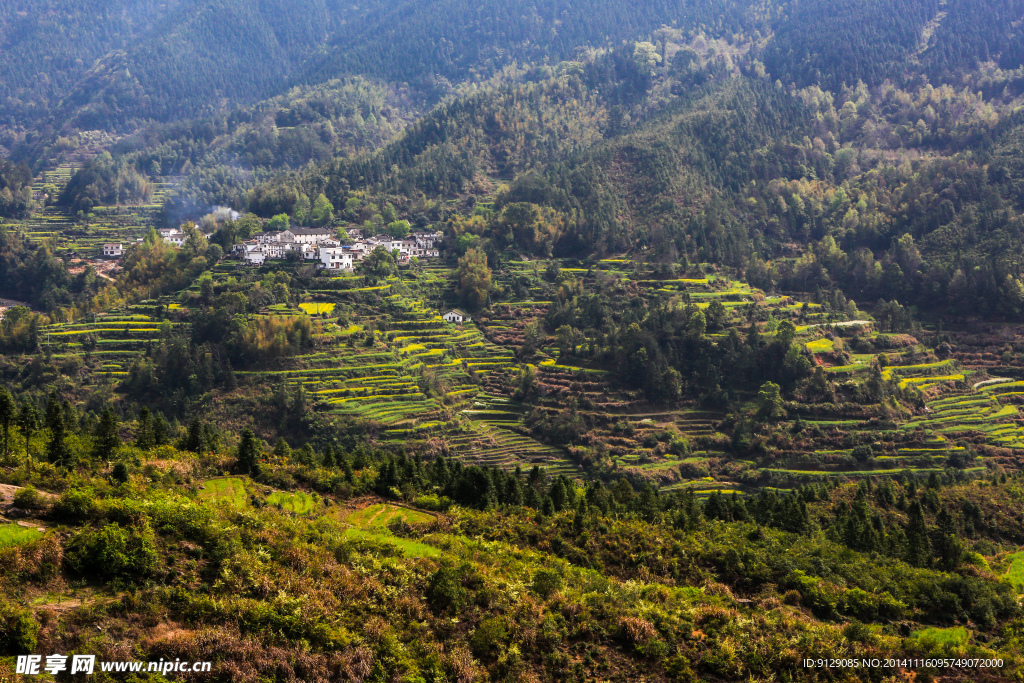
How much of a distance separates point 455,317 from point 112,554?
188 feet

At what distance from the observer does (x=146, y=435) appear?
30.6m

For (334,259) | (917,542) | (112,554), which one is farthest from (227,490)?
(334,259)

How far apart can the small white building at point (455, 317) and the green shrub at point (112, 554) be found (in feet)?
182

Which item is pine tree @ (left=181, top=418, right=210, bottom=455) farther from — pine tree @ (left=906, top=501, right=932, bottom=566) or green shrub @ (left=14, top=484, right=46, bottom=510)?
pine tree @ (left=906, top=501, right=932, bottom=566)

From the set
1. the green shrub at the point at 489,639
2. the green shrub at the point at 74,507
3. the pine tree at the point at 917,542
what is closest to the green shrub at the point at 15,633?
the green shrub at the point at 74,507

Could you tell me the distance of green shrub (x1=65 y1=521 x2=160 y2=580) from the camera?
1554 centimetres

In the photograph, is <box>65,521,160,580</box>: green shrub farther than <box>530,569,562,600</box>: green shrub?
No

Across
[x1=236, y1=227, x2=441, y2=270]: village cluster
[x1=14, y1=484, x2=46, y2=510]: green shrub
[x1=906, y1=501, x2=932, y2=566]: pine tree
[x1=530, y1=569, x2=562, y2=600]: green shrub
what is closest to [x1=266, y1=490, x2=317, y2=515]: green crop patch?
[x1=14, y1=484, x2=46, y2=510]: green shrub

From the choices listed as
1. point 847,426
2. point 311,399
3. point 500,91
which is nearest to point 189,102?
point 500,91

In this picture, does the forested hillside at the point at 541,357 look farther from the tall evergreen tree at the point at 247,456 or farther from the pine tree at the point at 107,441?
the pine tree at the point at 107,441

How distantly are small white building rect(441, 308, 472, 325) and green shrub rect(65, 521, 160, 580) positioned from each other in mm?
55360

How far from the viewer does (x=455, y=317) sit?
72.4 meters

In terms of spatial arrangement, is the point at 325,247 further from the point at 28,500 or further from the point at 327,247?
the point at 28,500

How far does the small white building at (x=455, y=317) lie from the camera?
2837 inches
